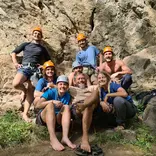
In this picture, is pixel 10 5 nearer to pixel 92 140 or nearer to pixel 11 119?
pixel 11 119

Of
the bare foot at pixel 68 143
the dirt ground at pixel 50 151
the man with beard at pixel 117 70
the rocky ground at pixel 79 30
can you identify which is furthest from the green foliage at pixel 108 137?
the rocky ground at pixel 79 30

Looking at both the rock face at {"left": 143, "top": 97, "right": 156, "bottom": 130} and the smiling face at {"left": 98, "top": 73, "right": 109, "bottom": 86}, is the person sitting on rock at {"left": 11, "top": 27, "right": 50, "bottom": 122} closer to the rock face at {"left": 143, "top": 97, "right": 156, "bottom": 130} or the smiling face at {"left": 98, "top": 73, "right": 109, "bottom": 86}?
the smiling face at {"left": 98, "top": 73, "right": 109, "bottom": 86}

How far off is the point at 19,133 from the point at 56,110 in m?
0.93

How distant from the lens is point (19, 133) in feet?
17.5

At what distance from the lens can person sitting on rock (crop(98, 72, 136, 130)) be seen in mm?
5406

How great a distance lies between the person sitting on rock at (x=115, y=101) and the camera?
541cm

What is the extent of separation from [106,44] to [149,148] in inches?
233

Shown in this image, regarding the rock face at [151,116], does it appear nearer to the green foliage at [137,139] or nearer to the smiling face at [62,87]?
the green foliage at [137,139]

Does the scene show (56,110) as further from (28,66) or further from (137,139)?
(28,66)

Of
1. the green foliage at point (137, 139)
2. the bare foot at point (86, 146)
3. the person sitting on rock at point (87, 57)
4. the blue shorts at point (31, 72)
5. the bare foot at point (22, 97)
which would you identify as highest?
the person sitting on rock at point (87, 57)

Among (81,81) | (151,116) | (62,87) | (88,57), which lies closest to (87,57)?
(88,57)

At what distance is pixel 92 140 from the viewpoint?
17.4ft

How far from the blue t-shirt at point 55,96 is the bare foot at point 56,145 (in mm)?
645

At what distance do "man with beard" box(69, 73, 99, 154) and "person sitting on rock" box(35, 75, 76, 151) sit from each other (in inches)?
7.4
